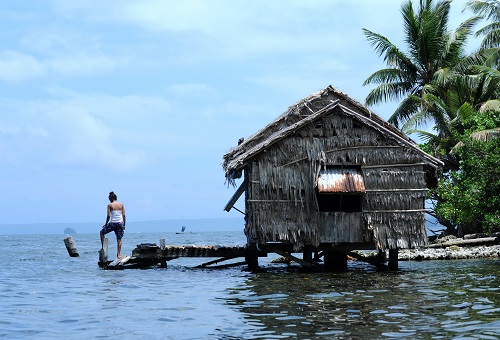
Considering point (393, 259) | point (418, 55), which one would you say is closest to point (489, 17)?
point (418, 55)

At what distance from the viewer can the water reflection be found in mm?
11633

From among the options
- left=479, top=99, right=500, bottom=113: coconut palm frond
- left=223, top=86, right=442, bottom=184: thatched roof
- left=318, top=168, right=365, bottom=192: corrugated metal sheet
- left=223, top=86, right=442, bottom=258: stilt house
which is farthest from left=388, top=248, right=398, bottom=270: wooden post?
left=479, top=99, right=500, bottom=113: coconut palm frond

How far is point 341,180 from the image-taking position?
21062mm

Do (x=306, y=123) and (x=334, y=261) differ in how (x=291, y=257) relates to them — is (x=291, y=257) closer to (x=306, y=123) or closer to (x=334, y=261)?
(x=334, y=261)

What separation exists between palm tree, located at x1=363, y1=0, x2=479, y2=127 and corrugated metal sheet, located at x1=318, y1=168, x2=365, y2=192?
53.8ft

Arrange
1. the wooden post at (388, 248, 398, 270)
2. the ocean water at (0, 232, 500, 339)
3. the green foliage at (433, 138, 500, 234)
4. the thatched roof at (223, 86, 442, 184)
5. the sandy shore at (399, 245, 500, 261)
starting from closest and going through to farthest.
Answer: the ocean water at (0, 232, 500, 339), the thatched roof at (223, 86, 442, 184), the wooden post at (388, 248, 398, 270), the green foliage at (433, 138, 500, 234), the sandy shore at (399, 245, 500, 261)

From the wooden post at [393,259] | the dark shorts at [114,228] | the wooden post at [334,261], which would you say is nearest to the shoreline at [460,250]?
the wooden post at [393,259]

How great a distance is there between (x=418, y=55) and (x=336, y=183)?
763 inches

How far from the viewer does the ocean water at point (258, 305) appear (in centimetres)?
1188

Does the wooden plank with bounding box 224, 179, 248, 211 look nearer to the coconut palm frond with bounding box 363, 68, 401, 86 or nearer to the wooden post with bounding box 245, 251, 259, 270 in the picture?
the wooden post with bounding box 245, 251, 259, 270

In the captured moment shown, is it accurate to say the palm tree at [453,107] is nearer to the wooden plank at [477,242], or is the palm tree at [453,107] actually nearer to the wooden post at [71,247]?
the wooden plank at [477,242]

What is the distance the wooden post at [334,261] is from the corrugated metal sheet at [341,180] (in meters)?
2.41

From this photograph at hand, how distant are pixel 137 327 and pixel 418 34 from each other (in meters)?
28.9

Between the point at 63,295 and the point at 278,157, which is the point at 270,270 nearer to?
the point at 278,157
